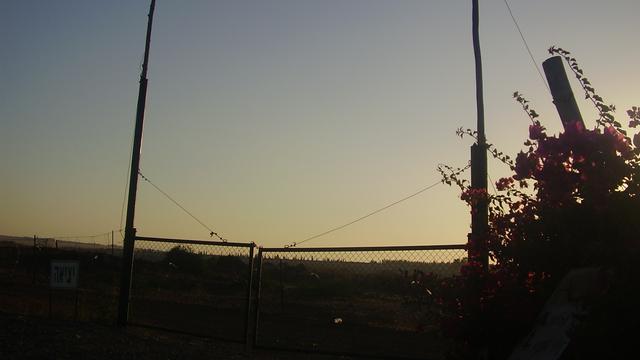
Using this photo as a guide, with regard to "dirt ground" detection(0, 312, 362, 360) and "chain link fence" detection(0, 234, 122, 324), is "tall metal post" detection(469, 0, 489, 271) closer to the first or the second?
"dirt ground" detection(0, 312, 362, 360)

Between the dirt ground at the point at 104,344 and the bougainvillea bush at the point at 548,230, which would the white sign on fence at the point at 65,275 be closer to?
the dirt ground at the point at 104,344

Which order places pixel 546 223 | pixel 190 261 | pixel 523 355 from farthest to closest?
pixel 190 261 → pixel 546 223 → pixel 523 355

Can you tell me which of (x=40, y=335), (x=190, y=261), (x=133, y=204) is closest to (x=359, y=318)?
(x=133, y=204)

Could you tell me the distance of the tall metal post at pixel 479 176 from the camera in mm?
6285

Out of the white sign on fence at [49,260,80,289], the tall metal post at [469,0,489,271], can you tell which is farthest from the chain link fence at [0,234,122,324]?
the tall metal post at [469,0,489,271]

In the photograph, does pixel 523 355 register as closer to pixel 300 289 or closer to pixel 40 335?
pixel 40 335

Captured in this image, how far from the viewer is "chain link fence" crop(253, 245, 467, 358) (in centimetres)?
698

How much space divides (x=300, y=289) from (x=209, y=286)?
5048 mm

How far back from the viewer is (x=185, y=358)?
9992 millimetres

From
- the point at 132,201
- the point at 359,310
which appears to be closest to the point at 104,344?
the point at 132,201

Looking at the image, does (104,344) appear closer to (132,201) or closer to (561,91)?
(132,201)

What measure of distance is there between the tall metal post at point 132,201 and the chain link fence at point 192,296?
1.05ft

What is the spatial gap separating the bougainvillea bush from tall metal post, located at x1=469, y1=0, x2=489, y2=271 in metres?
0.11

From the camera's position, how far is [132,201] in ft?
44.2
